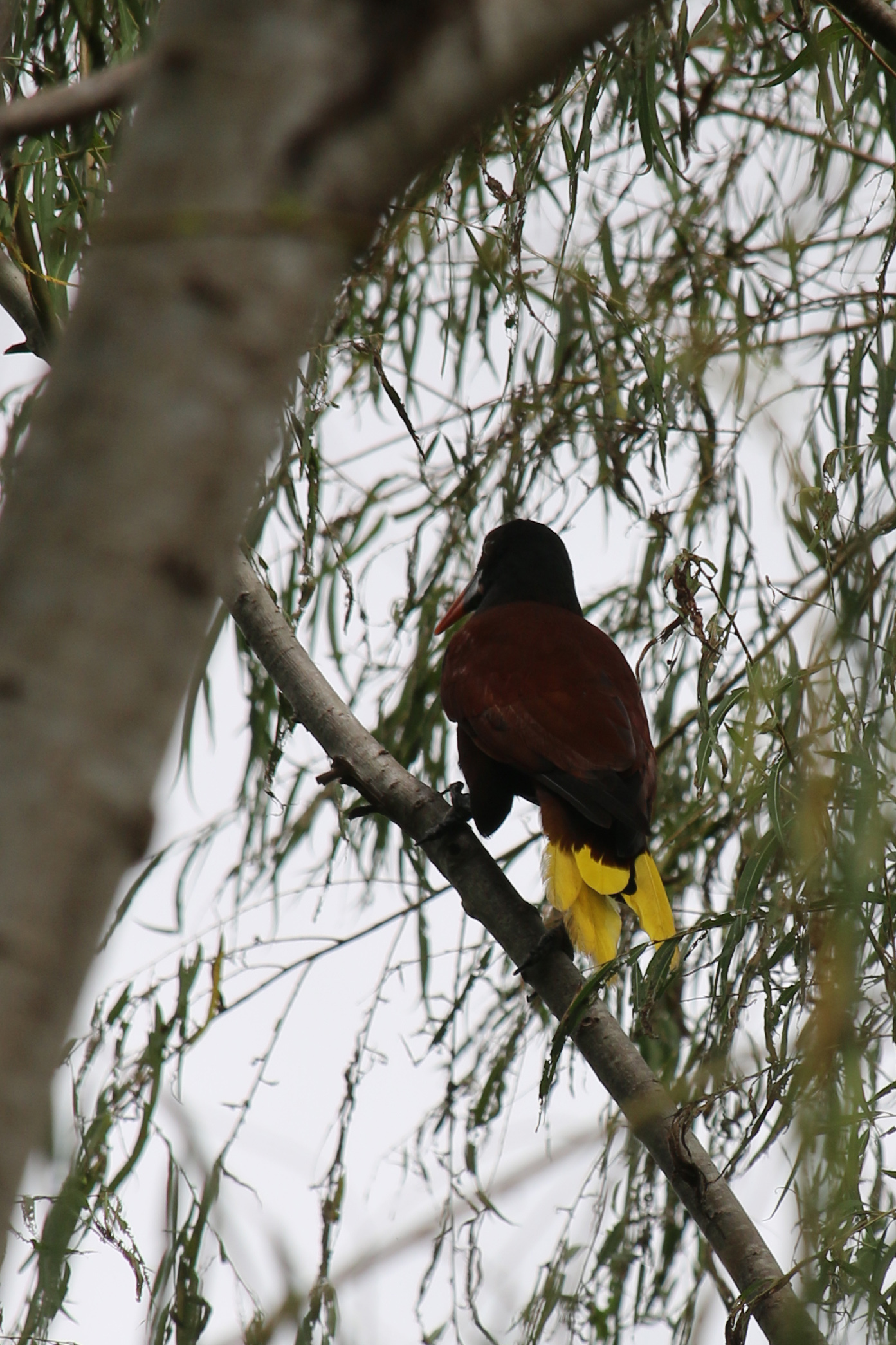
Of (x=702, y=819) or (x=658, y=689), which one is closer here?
(x=702, y=819)

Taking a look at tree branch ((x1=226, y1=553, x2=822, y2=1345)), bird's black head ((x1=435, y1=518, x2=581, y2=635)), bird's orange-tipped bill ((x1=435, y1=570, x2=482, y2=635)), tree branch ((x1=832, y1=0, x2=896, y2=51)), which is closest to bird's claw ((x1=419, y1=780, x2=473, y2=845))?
tree branch ((x1=226, y1=553, x2=822, y2=1345))

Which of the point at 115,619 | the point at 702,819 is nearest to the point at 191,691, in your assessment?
the point at 702,819

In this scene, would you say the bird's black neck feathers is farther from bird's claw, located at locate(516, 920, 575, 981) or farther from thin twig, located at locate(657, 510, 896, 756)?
bird's claw, located at locate(516, 920, 575, 981)

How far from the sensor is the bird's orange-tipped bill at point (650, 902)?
5.67ft

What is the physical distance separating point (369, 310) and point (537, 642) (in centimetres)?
64

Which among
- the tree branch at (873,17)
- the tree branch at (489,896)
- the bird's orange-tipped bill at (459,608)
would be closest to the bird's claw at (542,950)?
the tree branch at (489,896)

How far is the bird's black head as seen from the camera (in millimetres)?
2627

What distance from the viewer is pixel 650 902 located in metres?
1.76

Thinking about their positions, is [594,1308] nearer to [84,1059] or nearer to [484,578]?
[84,1059]

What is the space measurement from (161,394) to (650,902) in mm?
1520

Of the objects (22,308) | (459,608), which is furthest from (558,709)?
(22,308)

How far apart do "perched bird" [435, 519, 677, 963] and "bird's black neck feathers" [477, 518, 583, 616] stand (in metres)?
0.19

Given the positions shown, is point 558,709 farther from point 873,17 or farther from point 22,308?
point 873,17

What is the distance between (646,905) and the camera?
5.76ft
